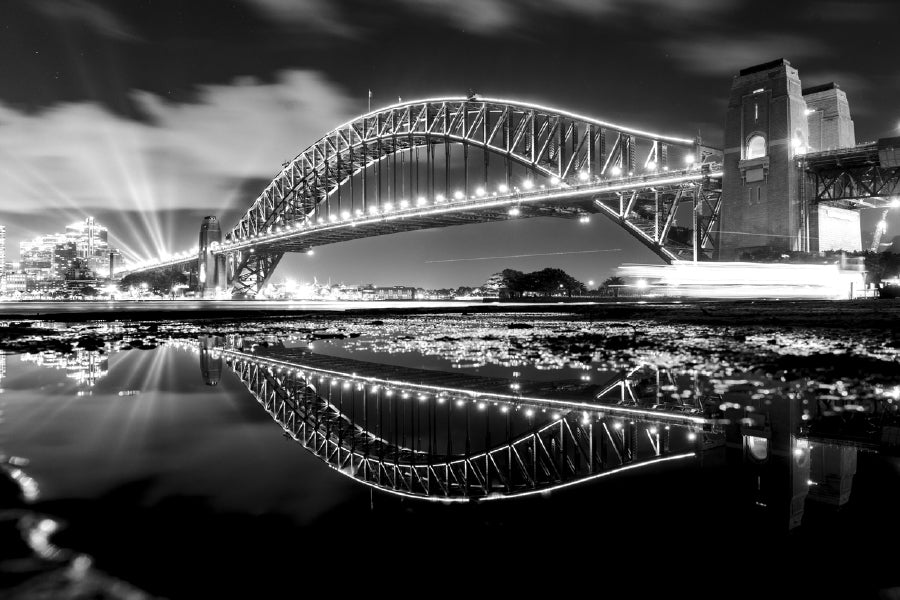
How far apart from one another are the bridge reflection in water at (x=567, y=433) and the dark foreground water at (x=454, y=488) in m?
0.01

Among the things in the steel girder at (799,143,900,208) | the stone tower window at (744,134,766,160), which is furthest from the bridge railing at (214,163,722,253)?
the steel girder at (799,143,900,208)

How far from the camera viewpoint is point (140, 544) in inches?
53.6

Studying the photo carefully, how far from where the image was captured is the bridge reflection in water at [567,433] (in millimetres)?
1875

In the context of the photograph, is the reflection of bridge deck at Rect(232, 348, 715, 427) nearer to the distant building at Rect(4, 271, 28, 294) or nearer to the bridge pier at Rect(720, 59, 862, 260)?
the bridge pier at Rect(720, 59, 862, 260)

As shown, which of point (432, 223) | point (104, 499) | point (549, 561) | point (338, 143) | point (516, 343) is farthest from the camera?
point (338, 143)

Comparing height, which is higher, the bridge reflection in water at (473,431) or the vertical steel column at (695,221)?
the vertical steel column at (695,221)

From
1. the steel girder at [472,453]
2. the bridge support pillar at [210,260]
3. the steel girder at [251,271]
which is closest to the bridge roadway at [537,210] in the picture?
the steel girder at [251,271]

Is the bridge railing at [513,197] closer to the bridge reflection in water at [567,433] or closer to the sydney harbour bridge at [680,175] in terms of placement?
the sydney harbour bridge at [680,175]

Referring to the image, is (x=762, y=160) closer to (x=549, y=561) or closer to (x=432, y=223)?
(x=432, y=223)

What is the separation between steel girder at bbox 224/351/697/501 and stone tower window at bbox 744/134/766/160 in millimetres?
32076

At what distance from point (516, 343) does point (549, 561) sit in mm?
6701

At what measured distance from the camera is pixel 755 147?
30516 millimetres

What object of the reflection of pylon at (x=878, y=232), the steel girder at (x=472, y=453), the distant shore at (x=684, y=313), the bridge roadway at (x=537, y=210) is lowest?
the steel girder at (x=472, y=453)

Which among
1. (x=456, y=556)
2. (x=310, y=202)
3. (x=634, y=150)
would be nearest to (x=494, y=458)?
(x=456, y=556)
